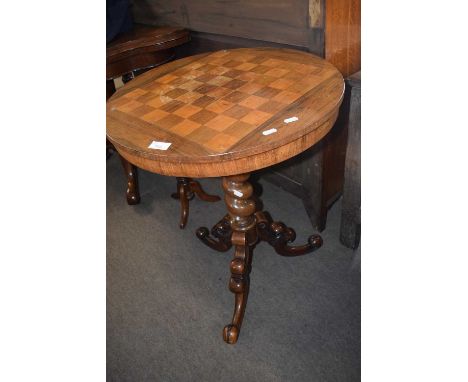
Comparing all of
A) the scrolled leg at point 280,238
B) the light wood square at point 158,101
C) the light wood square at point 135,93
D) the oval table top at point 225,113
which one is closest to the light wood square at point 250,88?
the oval table top at point 225,113

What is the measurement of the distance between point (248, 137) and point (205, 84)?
432 mm

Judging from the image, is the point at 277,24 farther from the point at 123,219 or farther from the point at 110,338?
the point at 110,338

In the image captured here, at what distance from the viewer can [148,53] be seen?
205 centimetres

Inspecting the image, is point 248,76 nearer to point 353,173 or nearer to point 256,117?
point 256,117

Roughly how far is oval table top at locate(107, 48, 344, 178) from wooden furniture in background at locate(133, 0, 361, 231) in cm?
15

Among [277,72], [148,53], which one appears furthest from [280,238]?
[148,53]

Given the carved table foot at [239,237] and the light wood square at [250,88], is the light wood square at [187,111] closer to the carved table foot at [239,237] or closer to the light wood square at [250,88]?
the light wood square at [250,88]

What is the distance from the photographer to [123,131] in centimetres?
110

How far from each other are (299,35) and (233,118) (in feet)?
2.40

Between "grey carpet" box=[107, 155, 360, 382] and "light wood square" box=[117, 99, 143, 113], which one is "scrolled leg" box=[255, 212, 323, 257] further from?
"light wood square" box=[117, 99, 143, 113]

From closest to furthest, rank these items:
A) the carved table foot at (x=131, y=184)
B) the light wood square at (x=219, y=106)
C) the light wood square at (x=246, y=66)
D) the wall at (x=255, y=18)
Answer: the light wood square at (x=219, y=106)
the light wood square at (x=246, y=66)
the wall at (x=255, y=18)
the carved table foot at (x=131, y=184)

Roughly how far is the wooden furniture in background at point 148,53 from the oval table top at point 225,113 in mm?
597

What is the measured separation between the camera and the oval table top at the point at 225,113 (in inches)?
38.3

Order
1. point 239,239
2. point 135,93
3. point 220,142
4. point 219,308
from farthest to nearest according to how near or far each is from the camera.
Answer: point 219,308 → point 239,239 → point 135,93 → point 220,142
